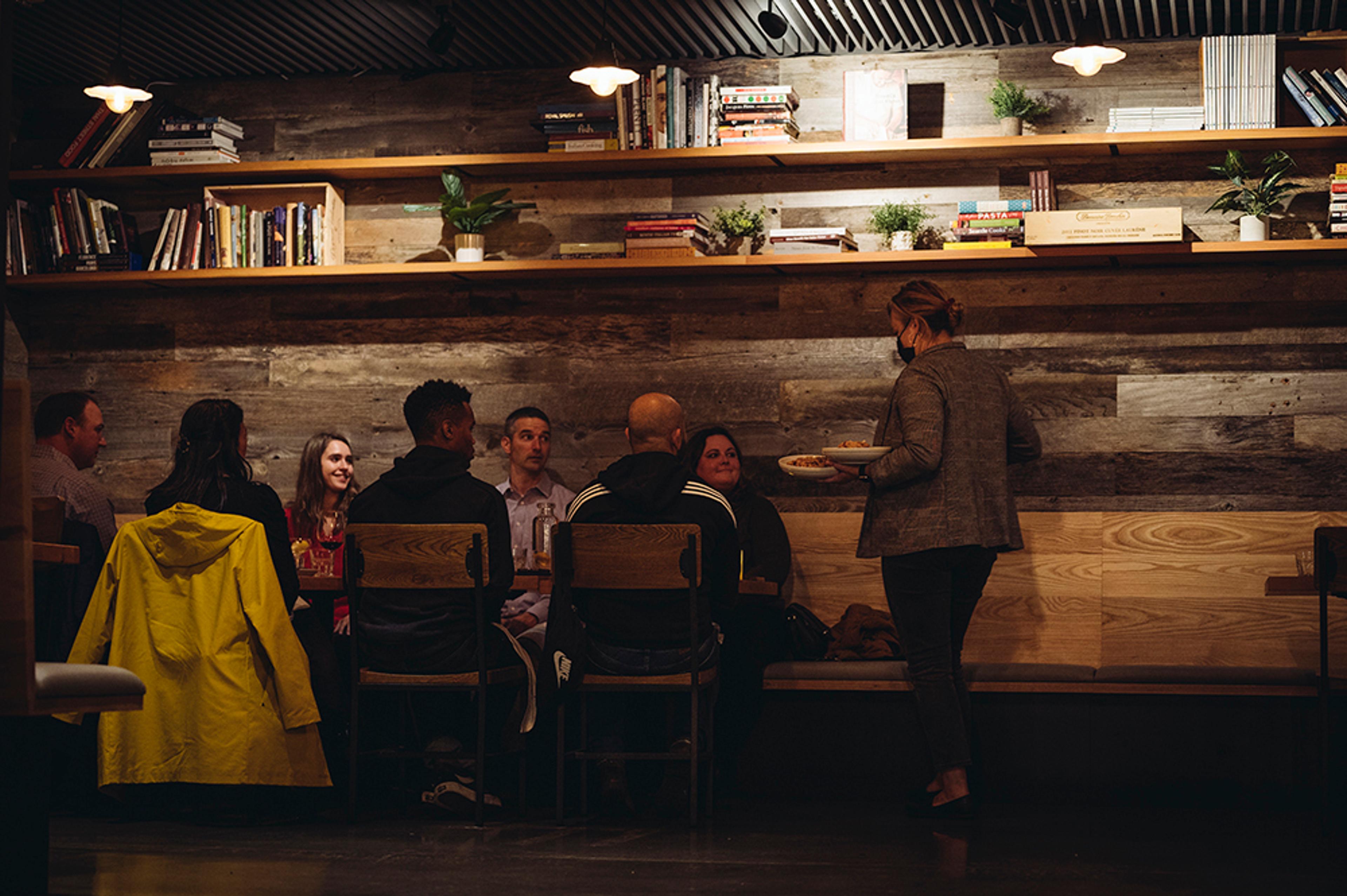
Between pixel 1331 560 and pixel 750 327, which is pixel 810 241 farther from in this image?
pixel 1331 560

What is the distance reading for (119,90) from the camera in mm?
5430

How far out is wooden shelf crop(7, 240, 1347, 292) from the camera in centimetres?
527

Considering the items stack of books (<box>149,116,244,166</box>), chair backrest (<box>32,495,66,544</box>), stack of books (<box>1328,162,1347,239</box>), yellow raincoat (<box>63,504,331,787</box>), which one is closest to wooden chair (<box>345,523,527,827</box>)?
yellow raincoat (<box>63,504,331,787</box>)

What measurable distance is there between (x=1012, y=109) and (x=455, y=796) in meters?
3.32

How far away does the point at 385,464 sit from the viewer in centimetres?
608

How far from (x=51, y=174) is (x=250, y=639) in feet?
9.86

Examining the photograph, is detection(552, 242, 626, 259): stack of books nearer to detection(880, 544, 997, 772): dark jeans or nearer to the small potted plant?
the small potted plant

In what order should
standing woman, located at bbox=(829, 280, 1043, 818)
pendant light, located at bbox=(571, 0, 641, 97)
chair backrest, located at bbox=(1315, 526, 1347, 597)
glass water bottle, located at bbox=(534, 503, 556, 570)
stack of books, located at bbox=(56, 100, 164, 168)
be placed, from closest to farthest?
chair backrest, located at bbox=(1315, 526, 1347, 597) → standing woman, located at bbox=(829, 280, 1043, 818) → glass water bottle, located at bbox=(534, 503, 556, 570) → pendant light, located at bbox=(571, 0, 641, 97) → stack of books, located at bbox=(56, 100, 164, 168)

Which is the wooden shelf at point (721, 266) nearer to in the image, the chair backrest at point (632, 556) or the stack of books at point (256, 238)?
the stack of books at point (256, 238)

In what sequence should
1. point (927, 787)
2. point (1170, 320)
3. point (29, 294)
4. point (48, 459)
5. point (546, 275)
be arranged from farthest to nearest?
1. point (29, 294)
2. point (546, 275)
3. point (1170, 320)
4. point (48, 459)
5. point (927, 787)

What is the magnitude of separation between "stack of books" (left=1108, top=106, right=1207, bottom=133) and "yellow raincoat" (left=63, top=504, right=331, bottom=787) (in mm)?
3461

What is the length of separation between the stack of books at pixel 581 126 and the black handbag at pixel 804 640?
2.08 meters

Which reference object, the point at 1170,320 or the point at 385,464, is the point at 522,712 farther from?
the point at 1170,320

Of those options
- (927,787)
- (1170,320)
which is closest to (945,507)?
(927,787)
